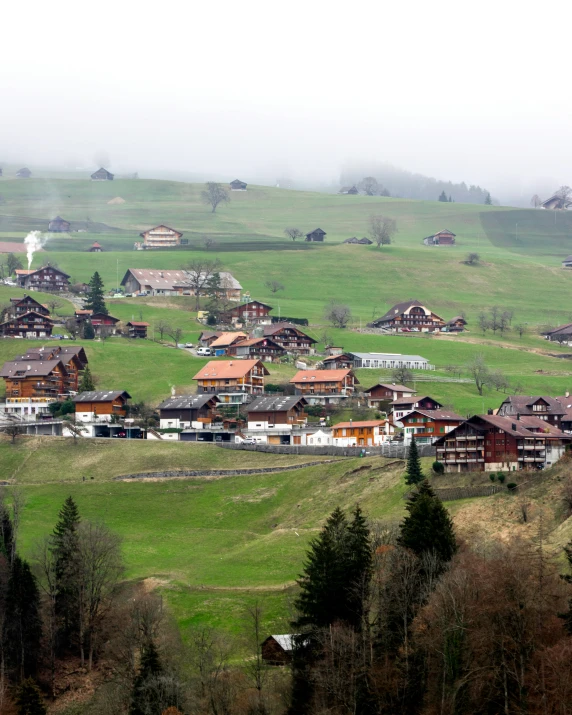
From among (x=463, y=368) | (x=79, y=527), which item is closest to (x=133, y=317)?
(x=463, y=368)

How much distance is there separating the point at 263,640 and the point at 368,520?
715 inches

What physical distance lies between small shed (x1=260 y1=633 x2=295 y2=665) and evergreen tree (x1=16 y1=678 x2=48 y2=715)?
12881 millimetres

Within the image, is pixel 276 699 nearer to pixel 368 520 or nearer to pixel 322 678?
pixel 322 678

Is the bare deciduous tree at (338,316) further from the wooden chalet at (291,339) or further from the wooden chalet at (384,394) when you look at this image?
the wooden chalet at (384,394)

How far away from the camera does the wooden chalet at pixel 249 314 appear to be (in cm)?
18588

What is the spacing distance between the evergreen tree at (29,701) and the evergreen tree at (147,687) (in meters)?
6.52

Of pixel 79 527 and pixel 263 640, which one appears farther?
pixel 79 527

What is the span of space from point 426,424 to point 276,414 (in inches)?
684

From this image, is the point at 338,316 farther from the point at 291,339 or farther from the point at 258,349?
the point at 258,349

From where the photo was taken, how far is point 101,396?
441ft

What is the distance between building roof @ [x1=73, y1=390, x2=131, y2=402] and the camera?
133750 millimetres

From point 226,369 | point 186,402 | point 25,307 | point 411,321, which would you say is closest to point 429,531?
point 186,402

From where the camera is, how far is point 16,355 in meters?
156

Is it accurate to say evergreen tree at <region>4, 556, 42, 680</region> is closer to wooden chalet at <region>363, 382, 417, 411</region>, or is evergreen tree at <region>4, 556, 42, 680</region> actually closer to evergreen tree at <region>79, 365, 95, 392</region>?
evergreen tree at <region>79, 365, 95, 392</region>
